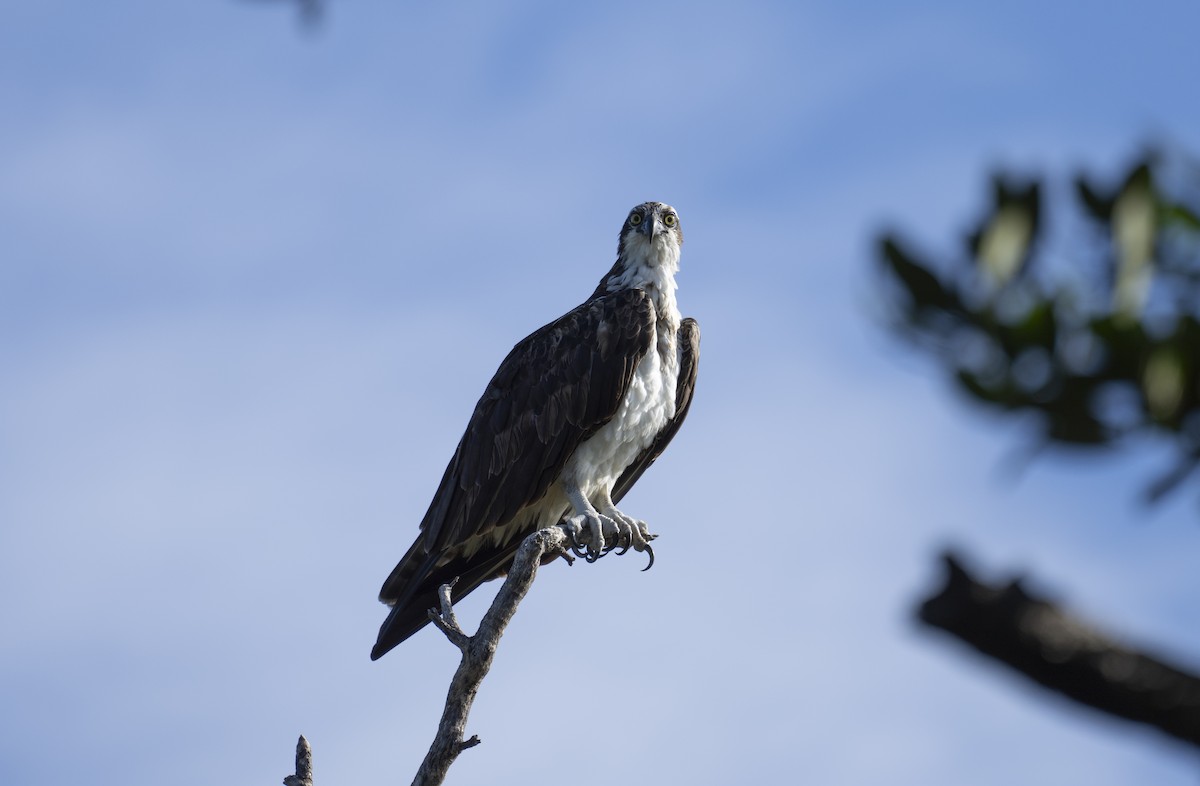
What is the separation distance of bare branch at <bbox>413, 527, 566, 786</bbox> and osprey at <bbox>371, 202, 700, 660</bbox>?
5.29 feet

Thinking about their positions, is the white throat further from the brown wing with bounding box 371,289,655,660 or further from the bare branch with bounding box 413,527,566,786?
the bare branch with bounding box 413,527,566,786

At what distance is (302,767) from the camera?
22.3 ft

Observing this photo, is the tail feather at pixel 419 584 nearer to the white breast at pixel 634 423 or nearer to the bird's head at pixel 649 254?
the white breast at pixel 634 423

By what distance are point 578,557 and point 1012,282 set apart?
7358mm

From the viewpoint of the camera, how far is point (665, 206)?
34.4 feet

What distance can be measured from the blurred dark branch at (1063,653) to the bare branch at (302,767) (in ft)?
17.9

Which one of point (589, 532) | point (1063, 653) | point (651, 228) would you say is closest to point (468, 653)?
point (589, 532)

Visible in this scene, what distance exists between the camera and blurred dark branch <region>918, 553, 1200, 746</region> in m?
1.76

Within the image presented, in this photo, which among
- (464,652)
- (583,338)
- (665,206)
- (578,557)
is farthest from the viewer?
(665,206)

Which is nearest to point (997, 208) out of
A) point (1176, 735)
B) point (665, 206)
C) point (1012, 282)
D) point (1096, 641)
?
point (1012, 282)

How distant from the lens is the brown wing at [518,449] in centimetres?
941

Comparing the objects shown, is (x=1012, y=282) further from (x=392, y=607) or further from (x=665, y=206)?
(x=665, y=206)

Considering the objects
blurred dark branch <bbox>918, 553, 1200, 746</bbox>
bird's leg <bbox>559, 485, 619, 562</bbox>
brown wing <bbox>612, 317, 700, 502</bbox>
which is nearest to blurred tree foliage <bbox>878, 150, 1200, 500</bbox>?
blurred dark branch <bbox>918, 553, 1200, 746</bbox>

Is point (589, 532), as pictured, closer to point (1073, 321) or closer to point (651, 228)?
point (651, 228)
